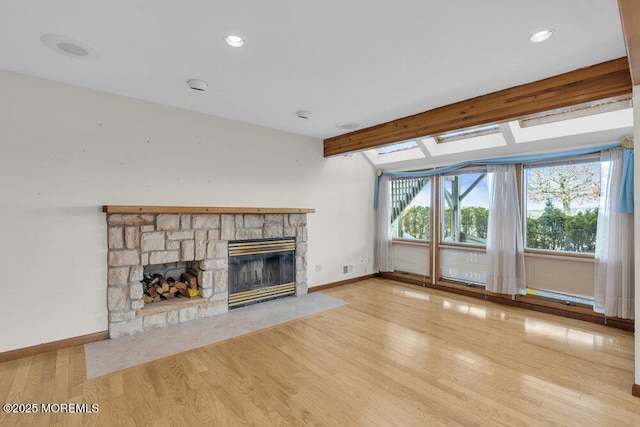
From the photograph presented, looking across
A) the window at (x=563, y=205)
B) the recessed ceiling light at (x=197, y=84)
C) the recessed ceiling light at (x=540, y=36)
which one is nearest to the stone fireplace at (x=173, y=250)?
the recessed ceiling light at (x=197, y=84)

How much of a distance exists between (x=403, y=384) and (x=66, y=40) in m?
3.54

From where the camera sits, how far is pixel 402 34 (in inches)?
78.2

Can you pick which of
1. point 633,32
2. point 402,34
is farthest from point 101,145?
point 633,32

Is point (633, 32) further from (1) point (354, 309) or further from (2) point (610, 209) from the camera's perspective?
(1) point (354, 309)

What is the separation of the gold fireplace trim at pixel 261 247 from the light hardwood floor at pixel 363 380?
→ 1191mm

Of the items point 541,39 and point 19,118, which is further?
point 19,118

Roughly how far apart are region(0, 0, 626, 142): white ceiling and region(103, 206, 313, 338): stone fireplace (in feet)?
4.42

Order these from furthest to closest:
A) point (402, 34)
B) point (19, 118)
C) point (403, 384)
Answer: point (19, 118) → point (403, 384) → point (402, 34)

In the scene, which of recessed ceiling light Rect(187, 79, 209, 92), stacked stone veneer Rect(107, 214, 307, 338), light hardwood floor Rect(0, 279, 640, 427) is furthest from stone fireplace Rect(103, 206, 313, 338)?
recessed ceiling light Rect(187, 79, 209, 92)

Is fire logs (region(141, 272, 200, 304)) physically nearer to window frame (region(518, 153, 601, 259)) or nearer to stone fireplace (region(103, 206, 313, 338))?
stone fireplace (region(103, 206, 313, 338))

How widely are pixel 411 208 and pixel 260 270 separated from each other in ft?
10.2

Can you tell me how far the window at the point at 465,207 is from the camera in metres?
4.63

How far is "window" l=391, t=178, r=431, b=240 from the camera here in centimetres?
536

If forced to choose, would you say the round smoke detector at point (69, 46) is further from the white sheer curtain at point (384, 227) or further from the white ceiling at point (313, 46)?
the white sheer curtain at point (384, 227)
